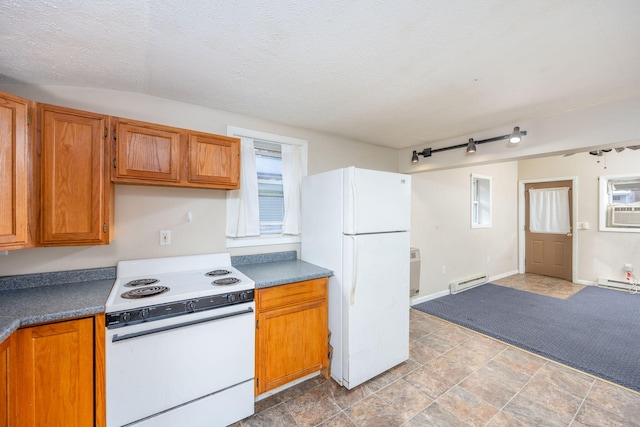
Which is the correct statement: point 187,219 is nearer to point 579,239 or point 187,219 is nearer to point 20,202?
point 20,202

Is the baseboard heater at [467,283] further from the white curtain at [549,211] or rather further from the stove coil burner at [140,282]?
the stove coil burner at [140,282]

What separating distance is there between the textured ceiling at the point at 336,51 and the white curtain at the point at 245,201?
1.55 feet

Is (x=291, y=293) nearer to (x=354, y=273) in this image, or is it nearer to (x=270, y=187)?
(x=354, y=273)

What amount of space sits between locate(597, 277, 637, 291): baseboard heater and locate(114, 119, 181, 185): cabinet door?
7.07 meters

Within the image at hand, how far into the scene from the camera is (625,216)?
464 centimetres

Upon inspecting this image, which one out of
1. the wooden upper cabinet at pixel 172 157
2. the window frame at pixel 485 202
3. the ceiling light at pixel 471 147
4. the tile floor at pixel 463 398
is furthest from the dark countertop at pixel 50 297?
the window frame at pixel 485 202

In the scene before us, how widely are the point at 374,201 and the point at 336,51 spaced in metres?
1.16

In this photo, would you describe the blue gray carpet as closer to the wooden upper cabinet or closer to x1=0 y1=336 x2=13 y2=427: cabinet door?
the wooden upper cabinet

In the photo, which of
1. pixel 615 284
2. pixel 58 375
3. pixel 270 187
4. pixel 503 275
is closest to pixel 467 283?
pixel 503 275

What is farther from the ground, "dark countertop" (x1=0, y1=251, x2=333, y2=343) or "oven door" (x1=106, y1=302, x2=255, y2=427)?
"dark countertop" (x1=0, y1=251, x2=333, y2=343)

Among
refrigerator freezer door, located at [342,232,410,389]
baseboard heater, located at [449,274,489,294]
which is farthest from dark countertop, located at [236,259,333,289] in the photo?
baseboard heater, located at [449,274,489,294]

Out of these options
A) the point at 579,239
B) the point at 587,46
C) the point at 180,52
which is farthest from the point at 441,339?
the point at 579,239

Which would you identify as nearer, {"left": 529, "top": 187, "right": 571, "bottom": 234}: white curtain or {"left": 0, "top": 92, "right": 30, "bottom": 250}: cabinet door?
{"left": 0, "top": 92, "right": 30, "bottom": 250}: cabinet door

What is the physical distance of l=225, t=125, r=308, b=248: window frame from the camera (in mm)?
2489
